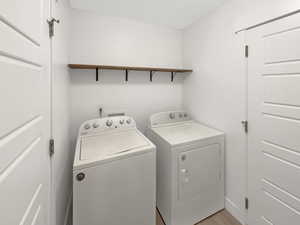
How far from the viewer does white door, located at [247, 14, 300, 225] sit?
3.90ft

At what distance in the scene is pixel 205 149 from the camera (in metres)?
1.66

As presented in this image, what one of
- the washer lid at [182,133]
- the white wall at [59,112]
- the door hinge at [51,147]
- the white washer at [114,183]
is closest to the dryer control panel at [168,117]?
the washer lid at [182,133]

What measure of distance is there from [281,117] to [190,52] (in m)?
1.65

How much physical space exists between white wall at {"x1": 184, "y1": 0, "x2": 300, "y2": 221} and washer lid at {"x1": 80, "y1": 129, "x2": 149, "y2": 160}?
107 cm

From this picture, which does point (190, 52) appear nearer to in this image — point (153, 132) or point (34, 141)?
point (153, 132)

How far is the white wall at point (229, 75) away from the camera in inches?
60.6

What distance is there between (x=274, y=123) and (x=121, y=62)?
201 centimetres

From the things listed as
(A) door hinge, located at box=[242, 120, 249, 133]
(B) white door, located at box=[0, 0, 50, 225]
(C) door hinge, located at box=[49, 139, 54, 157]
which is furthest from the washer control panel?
(A) door hinge, located at box=[242, 120, 249, 133]

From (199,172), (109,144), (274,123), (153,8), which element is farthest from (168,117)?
(153,8)

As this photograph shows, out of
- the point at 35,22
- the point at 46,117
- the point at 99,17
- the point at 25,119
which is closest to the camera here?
the point at 25,119

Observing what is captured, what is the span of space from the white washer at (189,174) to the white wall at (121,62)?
30.1 inches

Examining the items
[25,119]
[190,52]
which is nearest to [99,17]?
[190,52]

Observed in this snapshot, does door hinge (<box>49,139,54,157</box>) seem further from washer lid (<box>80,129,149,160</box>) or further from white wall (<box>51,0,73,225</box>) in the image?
washer lid (<box>80,129,149,160</box>)

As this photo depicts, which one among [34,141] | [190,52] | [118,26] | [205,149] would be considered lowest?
[205,149]
